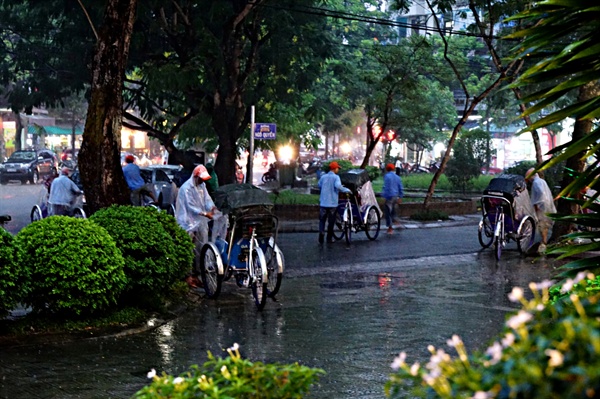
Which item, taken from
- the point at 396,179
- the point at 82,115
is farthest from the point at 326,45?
the point at 82,115

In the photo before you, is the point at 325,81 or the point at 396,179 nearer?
the point at 396,179

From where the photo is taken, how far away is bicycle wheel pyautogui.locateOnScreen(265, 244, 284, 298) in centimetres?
1368

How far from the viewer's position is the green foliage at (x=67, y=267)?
432 inches

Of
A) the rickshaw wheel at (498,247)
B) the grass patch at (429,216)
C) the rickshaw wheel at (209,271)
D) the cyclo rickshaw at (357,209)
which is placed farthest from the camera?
the grass patch at (429,216)

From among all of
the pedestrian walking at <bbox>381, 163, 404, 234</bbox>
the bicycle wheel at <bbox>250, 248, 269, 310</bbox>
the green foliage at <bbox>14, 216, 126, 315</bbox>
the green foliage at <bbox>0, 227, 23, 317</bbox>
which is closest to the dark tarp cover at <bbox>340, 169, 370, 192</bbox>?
the pedestrian walking at <bbox>381, 163, 404, 234</bbox>

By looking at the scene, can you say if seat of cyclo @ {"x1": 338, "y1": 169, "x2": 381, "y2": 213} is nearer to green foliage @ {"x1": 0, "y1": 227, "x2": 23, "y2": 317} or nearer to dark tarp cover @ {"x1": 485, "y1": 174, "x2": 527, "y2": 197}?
dark tarp cover @ {"x1": 485, "y1": 174, "x2": 527, "y2": 197}

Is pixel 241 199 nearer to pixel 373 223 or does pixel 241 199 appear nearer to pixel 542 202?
pixel 542 202

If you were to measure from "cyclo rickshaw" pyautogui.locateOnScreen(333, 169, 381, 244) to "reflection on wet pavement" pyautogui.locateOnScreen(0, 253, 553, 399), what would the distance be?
5.85m

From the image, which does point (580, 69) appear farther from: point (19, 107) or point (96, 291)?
point (19, 107)

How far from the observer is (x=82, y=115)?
78.6m

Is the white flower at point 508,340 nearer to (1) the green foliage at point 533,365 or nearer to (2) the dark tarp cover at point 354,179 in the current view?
(1) the green foliage at point 533,365

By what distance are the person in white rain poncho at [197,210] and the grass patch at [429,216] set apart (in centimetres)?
1577

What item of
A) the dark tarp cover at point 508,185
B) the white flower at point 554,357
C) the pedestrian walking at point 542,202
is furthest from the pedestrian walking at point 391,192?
the white flower at point 554,357

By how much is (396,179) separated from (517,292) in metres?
23.7
